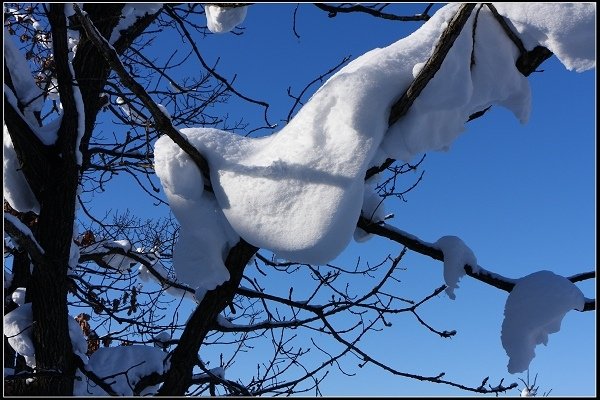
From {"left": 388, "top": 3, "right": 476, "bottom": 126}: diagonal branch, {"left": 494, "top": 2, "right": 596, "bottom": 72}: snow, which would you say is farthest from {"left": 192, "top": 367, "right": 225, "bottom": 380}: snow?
{"left": 494, "top": 2, "right": 596, "bottom": 72}: snow

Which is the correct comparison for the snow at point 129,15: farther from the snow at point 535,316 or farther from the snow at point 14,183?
the snow at point 535,316

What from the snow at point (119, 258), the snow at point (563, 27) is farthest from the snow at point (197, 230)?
the snow at point (119, 258)

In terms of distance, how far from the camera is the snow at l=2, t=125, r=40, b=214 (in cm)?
316

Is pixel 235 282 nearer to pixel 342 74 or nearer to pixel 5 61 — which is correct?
pixel 342 74

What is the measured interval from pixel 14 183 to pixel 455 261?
2.63 m

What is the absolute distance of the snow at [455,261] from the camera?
2.60 metres

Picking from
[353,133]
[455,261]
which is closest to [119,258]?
[455,261]

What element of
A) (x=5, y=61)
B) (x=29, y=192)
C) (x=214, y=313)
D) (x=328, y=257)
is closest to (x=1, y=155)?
(x=29, y=192)

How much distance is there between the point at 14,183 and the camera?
3.22m

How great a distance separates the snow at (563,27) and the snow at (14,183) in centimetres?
278

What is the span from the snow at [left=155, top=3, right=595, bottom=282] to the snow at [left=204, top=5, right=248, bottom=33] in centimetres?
117

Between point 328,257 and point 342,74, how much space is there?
0.74 metres

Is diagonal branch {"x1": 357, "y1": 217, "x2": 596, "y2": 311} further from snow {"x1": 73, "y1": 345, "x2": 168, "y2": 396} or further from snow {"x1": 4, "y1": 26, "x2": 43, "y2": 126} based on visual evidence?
snow {"x1": 4, "y1": 26, "x2": 43, "y2": 126}

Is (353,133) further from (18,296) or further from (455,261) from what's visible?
(18,296)
